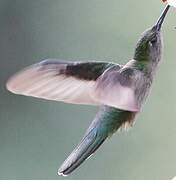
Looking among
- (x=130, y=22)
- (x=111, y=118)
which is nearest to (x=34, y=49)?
(x=130, y=22)

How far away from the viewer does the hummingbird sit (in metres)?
1.04

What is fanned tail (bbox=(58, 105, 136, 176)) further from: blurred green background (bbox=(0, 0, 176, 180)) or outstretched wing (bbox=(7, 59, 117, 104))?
blurred green background (bbox=(0, 0, 176, 180))

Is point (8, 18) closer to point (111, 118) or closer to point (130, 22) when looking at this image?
point (130, 22)

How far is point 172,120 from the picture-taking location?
6.17ft


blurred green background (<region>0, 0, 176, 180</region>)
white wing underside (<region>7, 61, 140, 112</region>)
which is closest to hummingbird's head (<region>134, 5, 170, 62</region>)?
white wing underside (<region>7, 61, 140, 112</region>)

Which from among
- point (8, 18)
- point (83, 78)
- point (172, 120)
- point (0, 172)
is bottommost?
point (0, 172)

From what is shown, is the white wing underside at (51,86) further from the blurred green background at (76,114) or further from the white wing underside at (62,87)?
the blurred green background at (76,114)

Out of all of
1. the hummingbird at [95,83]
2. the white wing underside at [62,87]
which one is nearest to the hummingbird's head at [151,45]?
the hummingbird at [95,83]

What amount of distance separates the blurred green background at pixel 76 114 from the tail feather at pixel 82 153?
629mm

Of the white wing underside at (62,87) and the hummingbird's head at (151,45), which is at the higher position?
the hummingbird's head at (151,45)

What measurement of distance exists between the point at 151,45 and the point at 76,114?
2.46ft

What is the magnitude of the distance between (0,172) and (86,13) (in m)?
0.52

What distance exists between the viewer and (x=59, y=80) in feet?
3.68

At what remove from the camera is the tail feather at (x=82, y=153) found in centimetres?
114
